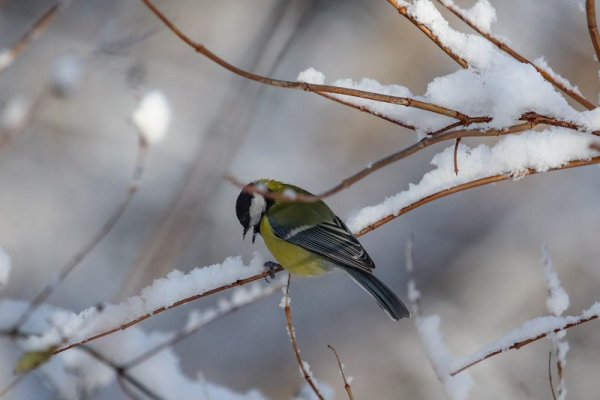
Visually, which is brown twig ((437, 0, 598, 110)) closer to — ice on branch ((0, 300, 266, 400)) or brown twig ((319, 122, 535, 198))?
brown twig ((319, 122, 535, 198))

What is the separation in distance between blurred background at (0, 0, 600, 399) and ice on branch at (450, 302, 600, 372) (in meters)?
3.16

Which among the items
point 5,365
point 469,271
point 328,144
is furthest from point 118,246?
point 5,365

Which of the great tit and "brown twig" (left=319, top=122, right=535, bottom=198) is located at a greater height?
the great tit

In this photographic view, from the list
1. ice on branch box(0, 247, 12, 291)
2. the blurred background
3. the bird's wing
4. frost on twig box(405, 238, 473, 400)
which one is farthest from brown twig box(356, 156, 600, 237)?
the blurred background

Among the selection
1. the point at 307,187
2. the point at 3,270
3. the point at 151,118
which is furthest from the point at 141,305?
the point at 307,187

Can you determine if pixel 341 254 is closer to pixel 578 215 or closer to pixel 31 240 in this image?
pixel 578 215

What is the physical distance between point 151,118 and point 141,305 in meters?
0.46

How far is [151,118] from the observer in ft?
4.36

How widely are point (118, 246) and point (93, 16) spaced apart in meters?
1.71

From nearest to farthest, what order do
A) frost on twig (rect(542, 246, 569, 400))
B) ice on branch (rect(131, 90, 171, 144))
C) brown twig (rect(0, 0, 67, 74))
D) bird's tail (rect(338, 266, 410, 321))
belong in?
1. brown twig (rect(0, 0, 67, 74))
2. ice on branch (rect(131, 90, 171, 144))
3. frost on twig (rect(542, 246, 569, 400))
4. bird's tail (rect(338, 266, 410, 321))

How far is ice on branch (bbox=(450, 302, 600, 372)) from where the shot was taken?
4.53 ft

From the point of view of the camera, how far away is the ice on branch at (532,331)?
1.38 m

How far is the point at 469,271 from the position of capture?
5078mm

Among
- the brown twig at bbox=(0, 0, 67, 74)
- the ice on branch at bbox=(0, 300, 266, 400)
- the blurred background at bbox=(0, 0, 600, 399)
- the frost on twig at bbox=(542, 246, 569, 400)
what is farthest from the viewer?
the blurred background at bbox=(0, 0, 600, 399)
